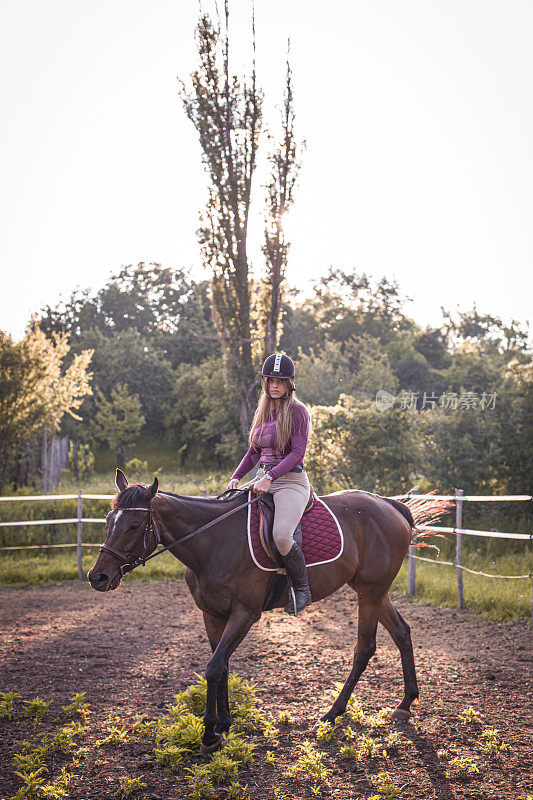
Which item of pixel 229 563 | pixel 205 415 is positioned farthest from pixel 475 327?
pixel 229 563

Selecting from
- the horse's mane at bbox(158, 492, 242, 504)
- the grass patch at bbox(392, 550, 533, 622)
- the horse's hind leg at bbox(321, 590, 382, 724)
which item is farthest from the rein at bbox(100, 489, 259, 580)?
the grass patch at bbox(392, 550, 533, 622)

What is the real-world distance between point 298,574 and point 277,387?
49.7 inches

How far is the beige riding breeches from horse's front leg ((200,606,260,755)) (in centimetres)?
49

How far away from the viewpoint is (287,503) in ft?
13.8

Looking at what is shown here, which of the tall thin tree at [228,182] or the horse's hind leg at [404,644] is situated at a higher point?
the tall thin tree at [228,182]

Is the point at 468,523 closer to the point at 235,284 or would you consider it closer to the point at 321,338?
the point at 235,284

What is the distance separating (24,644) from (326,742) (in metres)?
4.19

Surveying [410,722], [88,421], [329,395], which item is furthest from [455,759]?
[88,421]

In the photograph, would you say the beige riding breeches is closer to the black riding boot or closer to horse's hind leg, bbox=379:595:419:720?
the black riding boot

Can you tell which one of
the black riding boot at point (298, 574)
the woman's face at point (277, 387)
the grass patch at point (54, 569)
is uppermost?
the woman's face at point (277, 387)

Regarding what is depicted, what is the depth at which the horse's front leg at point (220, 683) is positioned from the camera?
164 inches

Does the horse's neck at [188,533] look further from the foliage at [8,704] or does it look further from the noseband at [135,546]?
the foliage at [8,704]

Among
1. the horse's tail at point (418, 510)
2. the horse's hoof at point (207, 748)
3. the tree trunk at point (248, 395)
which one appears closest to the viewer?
the horse's hoof at point (207, 748)

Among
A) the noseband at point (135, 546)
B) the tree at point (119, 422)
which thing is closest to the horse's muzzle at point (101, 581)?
the noseband at point (135, 546)
